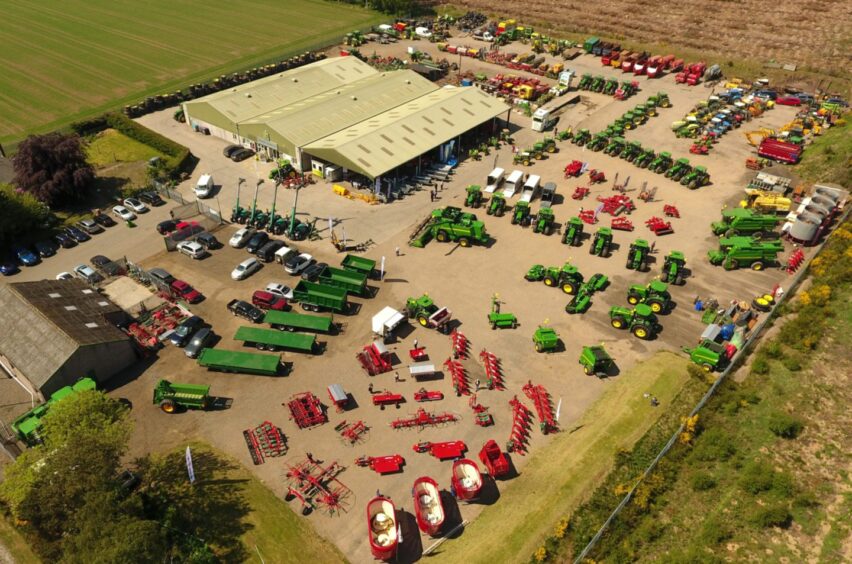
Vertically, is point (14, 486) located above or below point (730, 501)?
below

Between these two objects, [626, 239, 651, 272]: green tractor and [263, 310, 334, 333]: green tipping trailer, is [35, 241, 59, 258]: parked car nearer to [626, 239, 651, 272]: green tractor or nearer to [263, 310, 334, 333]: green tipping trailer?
[263, 310, 334, 333]: green tipping trailer

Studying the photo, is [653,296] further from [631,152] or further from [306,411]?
[631,152]

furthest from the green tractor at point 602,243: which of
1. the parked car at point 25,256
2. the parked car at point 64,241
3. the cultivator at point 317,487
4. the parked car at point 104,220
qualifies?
the parked car at point 25,256

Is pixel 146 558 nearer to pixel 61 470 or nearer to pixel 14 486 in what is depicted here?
pixel 61 470

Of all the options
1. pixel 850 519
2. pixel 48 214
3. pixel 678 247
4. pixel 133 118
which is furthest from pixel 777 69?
pixel 48 214

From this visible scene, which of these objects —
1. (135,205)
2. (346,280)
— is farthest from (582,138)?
(135,205)

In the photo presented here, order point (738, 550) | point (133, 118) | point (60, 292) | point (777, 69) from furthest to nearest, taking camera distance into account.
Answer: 1. point (777, 69)
2. point (133, 118)
3. point (60, 292)
4. point (738, 550)

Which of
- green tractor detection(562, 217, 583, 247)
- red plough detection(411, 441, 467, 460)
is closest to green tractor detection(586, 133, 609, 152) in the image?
green tractor detection(562, 217, 583, 247)
